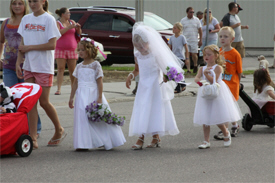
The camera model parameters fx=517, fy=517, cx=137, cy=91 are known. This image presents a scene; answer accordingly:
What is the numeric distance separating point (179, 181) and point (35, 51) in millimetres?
2612

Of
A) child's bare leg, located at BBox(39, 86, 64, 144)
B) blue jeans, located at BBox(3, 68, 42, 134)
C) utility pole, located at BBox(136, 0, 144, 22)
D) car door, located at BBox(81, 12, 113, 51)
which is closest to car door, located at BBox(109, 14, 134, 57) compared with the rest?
car door, located at BBox(81, 12, 113, 51)

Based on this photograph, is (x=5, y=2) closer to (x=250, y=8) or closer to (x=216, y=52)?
(x=250, y=8)

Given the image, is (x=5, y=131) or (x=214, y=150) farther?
(x=214, y=150)

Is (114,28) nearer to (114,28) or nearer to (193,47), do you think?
(114,28)

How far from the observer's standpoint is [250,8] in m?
29.4

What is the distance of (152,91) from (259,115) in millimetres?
2050

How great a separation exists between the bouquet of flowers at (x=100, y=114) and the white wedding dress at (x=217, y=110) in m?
1.07

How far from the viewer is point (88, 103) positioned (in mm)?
6449

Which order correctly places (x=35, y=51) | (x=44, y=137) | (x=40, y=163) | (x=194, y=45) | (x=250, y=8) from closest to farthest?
(x=40, y=163) → (x=35, y=51) → (x=44, y=137) → (x=194, y=45) → (x=250, y=8)

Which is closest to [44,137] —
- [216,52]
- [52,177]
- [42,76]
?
[42,76]

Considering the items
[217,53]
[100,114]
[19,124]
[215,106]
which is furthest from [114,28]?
[19,124]

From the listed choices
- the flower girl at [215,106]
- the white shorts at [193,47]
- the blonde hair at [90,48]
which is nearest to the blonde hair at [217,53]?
the flower girl at [215,106]

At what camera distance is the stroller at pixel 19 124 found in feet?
19.0

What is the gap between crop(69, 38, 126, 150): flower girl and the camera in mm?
6359
